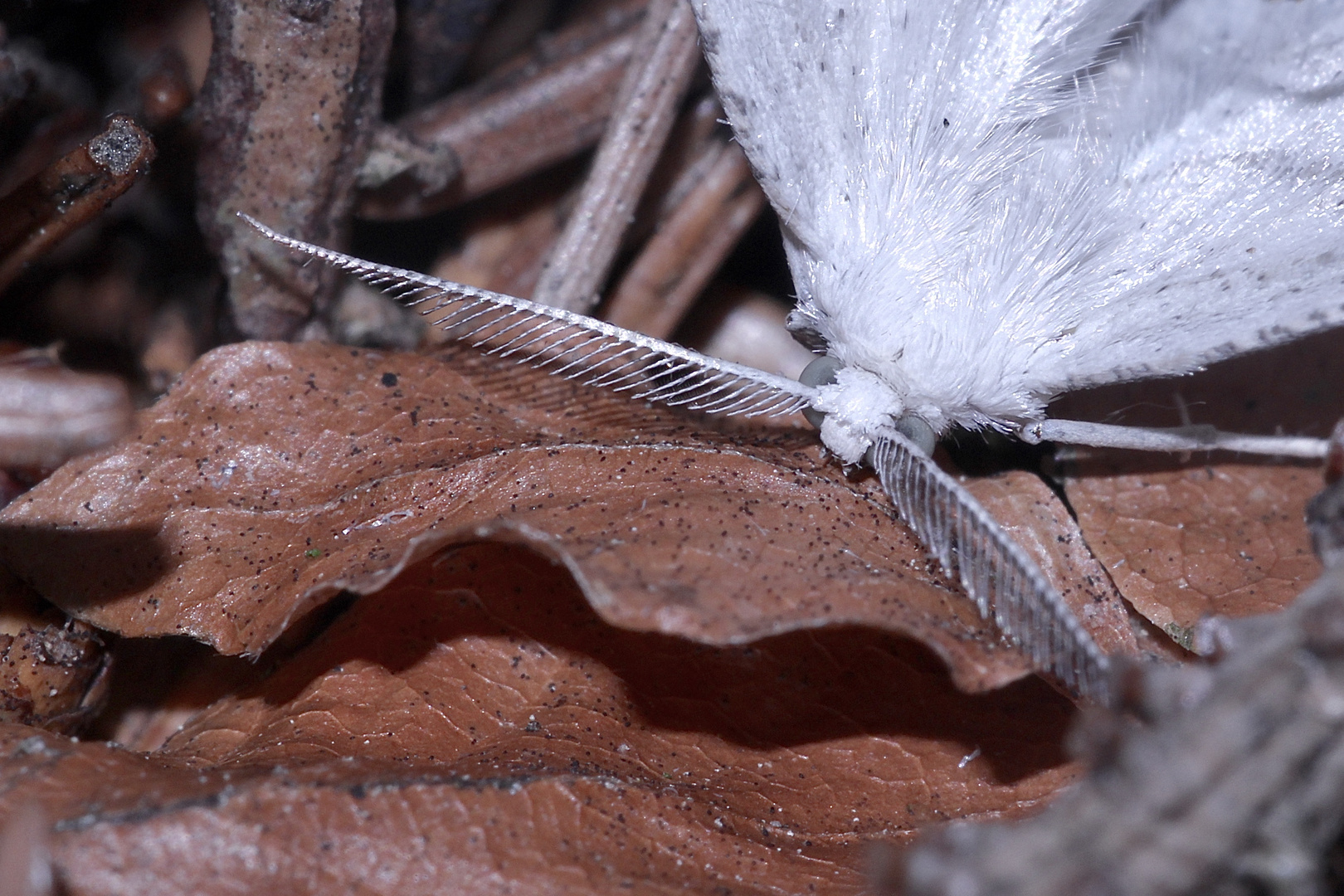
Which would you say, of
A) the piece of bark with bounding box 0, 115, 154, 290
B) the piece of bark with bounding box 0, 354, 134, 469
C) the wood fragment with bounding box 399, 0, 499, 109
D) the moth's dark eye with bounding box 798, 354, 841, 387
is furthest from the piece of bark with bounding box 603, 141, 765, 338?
the piece of bark with bounding box 0, 354, 134, 469

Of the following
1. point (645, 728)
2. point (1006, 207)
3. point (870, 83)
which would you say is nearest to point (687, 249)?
point (870, 83)

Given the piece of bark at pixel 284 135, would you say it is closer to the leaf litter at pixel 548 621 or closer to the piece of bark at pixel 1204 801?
the leaf litter at pixel 548 621

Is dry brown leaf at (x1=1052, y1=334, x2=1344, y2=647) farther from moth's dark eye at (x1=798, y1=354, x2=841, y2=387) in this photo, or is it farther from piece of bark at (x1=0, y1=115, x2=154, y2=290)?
piece of bark at (x1=0, y1=115, x2=154, y2=290)

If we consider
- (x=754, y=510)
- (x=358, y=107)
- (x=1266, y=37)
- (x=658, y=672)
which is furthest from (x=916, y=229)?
(x=358, y=107)

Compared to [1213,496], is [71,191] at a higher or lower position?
A: lower

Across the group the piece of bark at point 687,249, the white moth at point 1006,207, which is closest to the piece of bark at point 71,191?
the white moth at point 1006,207

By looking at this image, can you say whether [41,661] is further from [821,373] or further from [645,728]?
[821,373]
